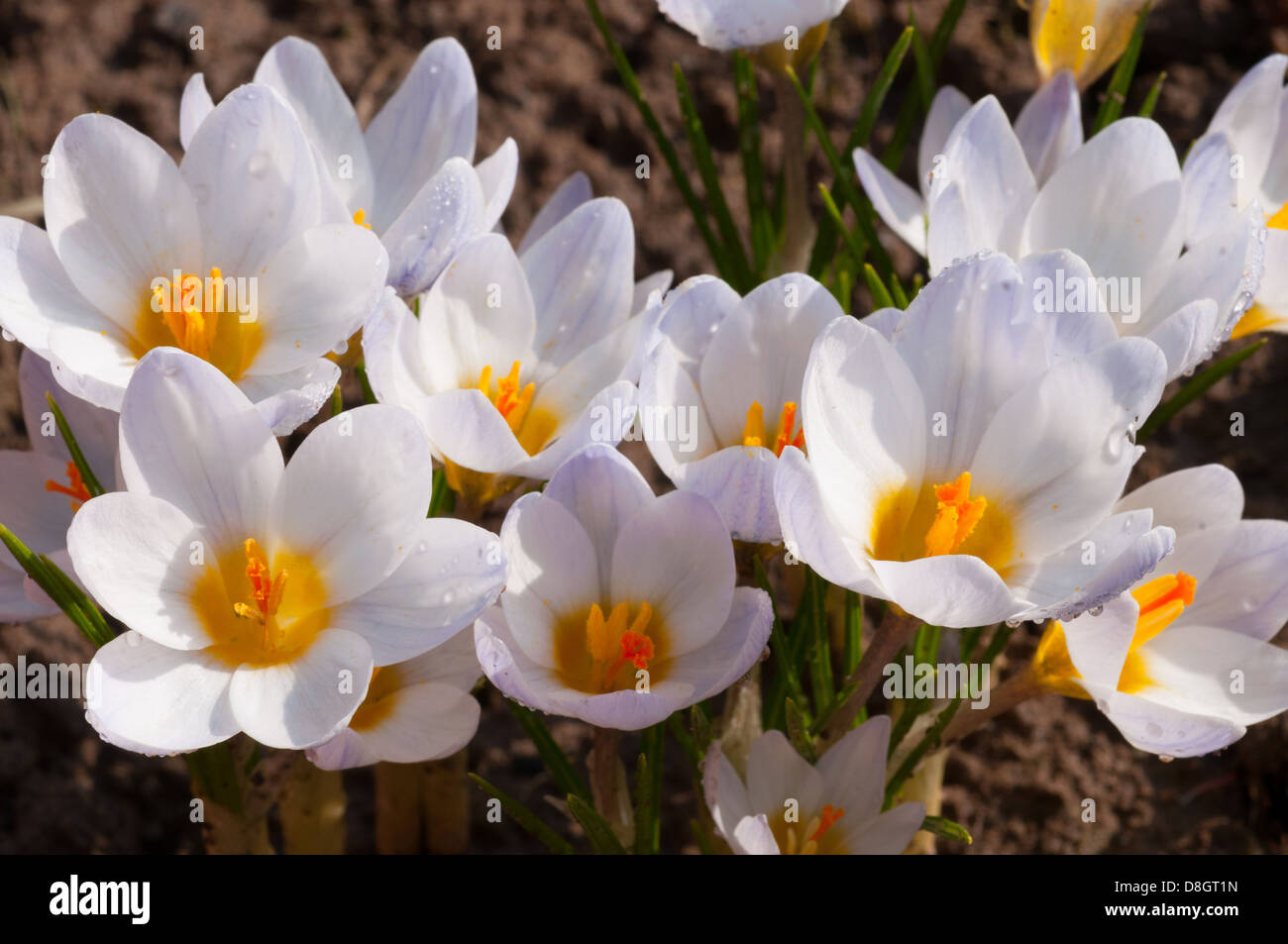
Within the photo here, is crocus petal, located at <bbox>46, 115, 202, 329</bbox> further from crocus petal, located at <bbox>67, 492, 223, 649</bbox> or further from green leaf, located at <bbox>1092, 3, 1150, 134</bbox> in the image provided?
green leaf, located at <bbox>1092, 3, 1150, 134</bbox>

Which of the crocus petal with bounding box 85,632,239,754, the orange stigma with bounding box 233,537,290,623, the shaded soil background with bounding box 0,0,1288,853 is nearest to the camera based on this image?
the crocus petal with bounding box 85,632,239,754

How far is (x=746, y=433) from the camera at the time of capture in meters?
1.22

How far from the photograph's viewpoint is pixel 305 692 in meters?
1.06

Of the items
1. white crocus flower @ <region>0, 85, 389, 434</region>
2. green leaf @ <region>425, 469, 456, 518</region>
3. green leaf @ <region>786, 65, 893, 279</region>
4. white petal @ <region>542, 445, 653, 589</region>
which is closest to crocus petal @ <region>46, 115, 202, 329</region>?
white crocus flower @ <region>0, 85, 389, 434</region>

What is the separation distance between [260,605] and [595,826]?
15.3 inches

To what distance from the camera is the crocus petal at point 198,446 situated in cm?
104

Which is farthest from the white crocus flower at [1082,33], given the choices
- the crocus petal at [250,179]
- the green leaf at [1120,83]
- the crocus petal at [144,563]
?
the crocus petal at [144,563]

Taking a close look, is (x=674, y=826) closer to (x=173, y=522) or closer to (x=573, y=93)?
(x=173, y=522)

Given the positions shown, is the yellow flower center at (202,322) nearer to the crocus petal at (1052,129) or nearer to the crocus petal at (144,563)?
the crocus petal at (144,563)

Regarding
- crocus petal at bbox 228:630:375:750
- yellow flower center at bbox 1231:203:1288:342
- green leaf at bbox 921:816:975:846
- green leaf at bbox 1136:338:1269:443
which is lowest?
green leaf at bbox 921:816:975:846

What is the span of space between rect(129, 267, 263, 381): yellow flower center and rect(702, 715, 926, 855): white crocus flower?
2.00ft

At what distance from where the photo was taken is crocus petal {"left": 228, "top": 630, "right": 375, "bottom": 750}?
103 cm

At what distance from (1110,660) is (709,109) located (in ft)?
5.57
